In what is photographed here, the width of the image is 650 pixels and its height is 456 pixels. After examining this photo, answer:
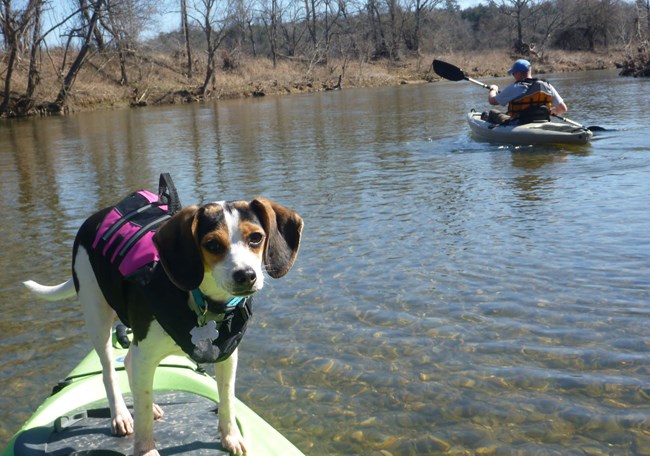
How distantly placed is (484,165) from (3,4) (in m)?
27.7

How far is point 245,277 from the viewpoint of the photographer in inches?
105

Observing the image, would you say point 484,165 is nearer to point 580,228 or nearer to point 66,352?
point 580,228

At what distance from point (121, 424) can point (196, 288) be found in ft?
3.46

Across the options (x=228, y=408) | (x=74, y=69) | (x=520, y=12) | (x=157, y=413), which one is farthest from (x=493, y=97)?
(x=520, y=12)

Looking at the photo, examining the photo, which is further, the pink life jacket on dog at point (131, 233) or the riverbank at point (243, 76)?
the riverbank at point (243, 76)

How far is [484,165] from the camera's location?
1271 cm

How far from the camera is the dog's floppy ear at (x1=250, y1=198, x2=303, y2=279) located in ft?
9.75

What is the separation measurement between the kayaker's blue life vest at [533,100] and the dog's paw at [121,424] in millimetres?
12806

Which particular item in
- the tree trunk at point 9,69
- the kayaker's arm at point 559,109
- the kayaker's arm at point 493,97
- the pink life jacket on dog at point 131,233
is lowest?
the pink life jacket on dog at point 131,233

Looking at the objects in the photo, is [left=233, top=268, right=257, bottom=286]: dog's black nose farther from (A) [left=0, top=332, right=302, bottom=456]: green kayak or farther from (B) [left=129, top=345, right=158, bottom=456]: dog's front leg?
(A) [left=0, top=332, right=302, bottom=456]: green kayak

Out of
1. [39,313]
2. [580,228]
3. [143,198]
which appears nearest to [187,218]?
[143,198]

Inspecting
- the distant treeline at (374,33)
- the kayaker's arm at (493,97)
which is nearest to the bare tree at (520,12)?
the distant treeline at (374,33)

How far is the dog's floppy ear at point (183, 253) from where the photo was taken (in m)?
2.78

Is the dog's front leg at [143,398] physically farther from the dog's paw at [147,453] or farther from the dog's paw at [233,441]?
the dog's paw at [233,441]
